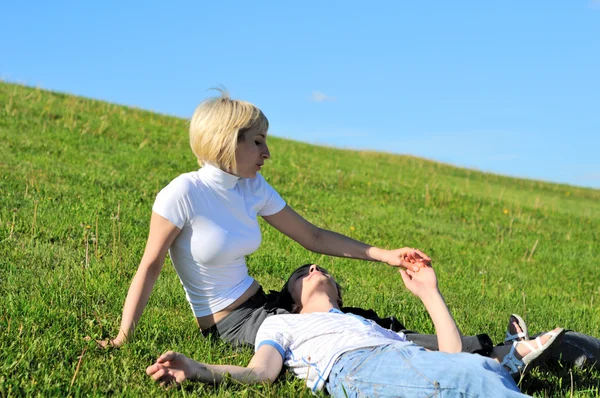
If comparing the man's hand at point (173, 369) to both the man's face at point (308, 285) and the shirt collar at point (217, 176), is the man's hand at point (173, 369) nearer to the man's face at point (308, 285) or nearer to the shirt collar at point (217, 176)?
the man's face at point (308, 285)

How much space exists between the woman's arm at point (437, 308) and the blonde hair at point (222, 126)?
4.78 feet

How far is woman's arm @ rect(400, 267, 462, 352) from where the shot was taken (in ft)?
12.6

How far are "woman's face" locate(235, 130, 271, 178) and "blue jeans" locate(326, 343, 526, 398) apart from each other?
1.45 m

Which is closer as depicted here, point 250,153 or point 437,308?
point 437,308

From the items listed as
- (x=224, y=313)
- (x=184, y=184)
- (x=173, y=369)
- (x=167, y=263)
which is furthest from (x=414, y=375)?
(x=167, y=263)

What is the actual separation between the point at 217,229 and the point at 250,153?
0.58m

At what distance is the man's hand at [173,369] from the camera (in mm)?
3393

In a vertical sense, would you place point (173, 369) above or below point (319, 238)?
below

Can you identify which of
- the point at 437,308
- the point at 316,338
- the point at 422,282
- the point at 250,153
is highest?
the point at 250,153

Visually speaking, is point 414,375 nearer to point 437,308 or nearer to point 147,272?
point 437,308

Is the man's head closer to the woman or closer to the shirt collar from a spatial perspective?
the woman

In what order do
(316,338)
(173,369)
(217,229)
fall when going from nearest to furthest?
(173,369)
(316,338)
(217,229)

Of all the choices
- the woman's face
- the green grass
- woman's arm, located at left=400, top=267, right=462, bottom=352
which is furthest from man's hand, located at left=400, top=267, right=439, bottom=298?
the woman's face

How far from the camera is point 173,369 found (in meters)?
3.46
